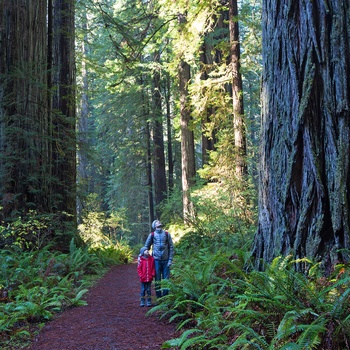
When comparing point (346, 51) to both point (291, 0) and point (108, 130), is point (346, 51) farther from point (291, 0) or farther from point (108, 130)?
point (108, 130)

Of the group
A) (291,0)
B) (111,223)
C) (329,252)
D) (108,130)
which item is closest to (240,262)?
(329,252)

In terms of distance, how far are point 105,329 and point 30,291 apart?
1806 mm

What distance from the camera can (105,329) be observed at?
5422 millimetres

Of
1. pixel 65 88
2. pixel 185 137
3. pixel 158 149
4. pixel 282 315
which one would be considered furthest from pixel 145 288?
pixel 158 149

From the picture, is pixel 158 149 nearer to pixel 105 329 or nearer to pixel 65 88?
pixel 65 88

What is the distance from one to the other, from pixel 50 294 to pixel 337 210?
4.99m

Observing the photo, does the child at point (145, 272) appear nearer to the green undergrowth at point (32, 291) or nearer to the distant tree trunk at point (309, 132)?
the green undergrowth at point (32, 291)

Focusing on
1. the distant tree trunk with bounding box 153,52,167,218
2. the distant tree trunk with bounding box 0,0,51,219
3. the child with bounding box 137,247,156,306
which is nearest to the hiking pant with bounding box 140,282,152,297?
the child with bounding box 137,247,156,306

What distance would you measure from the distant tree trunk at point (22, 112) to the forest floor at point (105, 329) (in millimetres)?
3261

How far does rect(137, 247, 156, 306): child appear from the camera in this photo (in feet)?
23.5

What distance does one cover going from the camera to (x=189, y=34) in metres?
13.2

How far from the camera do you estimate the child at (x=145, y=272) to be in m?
7.15

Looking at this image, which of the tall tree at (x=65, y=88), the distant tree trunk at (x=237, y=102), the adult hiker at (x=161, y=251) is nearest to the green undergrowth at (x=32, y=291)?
the adult hiker at (x=161, y=251)

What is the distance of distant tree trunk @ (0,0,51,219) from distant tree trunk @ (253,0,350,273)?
626 centimetres
